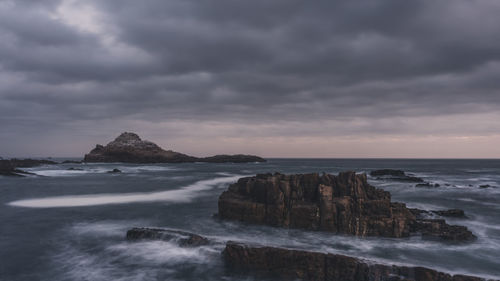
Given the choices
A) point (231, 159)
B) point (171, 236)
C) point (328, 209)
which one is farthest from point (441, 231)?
point (231, 159)

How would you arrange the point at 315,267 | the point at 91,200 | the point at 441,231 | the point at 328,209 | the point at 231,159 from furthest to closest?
the point at 231,159, the point at 91,200, the point at 328,209, the point at 441,231, the point at 315,267

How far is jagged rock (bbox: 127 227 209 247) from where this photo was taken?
12250mm

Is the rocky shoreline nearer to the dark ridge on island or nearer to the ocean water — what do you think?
the ocean water

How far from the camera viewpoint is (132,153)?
118500 mm

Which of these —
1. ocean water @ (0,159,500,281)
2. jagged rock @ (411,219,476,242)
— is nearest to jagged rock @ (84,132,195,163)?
ocean water @ (0,159,500,281)

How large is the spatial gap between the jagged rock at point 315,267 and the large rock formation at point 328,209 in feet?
16.5

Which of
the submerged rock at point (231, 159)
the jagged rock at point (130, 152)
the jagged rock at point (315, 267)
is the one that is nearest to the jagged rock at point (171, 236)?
the jagged rock at point (315, 267)

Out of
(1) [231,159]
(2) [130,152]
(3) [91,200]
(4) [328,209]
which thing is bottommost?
(3) [91,200]

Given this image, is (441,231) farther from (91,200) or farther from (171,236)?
(91,200)

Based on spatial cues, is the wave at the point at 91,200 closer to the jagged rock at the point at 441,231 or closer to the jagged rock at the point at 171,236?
the jagged rock at the point at 171,236

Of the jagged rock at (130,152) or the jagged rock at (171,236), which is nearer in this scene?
the jagged rock at (171,236)

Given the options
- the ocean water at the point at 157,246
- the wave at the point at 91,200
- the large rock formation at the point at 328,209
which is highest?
the large rock formation at the point at 328,209

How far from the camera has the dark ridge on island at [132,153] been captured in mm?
117312

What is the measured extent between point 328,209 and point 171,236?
7937 mm
